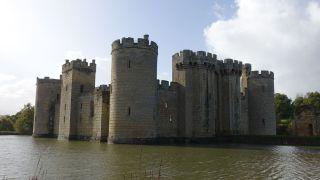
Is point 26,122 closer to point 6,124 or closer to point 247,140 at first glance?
point 6,124

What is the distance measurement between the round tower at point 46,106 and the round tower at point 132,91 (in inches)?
814

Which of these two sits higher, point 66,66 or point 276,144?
point 66,66

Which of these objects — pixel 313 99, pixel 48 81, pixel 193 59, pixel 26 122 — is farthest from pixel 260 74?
pixel 26 122

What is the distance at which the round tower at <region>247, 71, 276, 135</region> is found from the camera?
4125 cm

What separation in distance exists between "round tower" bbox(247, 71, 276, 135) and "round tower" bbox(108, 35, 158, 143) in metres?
14.9

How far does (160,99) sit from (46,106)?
→ 2189cm

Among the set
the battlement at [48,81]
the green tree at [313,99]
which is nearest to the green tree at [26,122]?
the battlement at [48,81]

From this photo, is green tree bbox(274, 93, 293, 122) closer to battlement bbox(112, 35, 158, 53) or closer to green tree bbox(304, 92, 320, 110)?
green tree bbox(304, 92, 320, 110)

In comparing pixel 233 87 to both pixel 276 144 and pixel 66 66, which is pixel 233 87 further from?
pixel 66 66

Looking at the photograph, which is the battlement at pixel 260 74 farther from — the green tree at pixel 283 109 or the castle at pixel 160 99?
the green tree at pixel 283 109

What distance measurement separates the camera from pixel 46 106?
49.2 m

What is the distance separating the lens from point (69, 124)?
129 ft

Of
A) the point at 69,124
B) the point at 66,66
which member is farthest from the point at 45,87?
the point at 69,124

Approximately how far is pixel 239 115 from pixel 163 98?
27.9 feet
